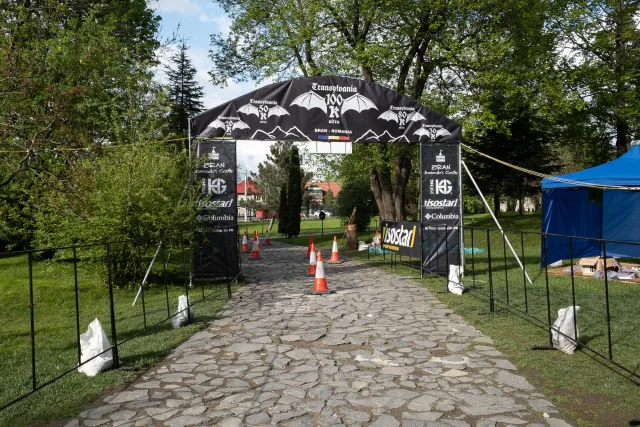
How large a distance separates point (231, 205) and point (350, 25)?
1179 centimetres

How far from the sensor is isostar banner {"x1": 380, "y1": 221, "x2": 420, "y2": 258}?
40.7ft

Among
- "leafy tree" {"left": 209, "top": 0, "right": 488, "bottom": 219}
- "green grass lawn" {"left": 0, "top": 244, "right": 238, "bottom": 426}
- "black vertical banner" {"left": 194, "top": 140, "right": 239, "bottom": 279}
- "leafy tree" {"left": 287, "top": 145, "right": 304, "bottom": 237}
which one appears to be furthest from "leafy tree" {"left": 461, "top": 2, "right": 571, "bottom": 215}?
"leafy tree" {"left": 287, "top": 145, "right": 304, "bottom": 237}

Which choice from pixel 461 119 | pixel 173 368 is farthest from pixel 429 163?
pixel 173 368

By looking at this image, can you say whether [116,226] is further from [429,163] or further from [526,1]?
[526,1]

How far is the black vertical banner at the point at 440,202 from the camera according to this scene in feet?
40.9

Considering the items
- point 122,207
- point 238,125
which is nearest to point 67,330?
point 122,207

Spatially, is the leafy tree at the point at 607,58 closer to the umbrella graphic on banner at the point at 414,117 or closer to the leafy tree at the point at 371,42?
the leafy tree at the point at 371,42

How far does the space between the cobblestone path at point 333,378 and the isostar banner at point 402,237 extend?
4031 millimetres

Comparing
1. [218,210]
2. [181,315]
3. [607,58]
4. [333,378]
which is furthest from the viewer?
[607,58]

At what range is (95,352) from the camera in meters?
5.27

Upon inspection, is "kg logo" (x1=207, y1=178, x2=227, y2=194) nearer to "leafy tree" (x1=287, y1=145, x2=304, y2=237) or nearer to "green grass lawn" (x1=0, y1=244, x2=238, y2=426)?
"green grass lawn" (x1=0, y1=244, x2=238, y2=426)

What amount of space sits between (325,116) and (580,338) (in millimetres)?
7756

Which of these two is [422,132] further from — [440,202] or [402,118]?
[440,202]

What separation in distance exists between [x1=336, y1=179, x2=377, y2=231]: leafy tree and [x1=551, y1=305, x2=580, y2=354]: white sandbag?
88.8ft
